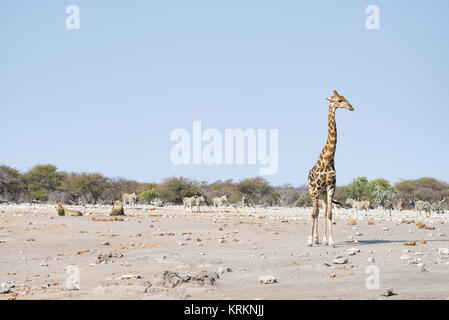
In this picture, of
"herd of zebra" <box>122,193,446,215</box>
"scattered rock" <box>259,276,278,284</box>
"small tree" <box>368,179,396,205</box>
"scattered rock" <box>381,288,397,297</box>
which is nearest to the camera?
"scattered rock" <box>381,288,397,297</box>

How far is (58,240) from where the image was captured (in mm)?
18547

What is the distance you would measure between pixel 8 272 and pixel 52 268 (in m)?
0.98

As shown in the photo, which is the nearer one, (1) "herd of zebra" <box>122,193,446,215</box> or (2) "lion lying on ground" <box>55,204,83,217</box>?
(2) "lion lying on ground" <box>55,204,83,217</box>

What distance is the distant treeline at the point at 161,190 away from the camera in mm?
54312

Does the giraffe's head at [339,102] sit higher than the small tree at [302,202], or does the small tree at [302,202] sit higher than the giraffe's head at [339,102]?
the giraffe's head at [339,102]

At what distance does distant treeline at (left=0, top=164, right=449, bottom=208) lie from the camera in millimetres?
54312

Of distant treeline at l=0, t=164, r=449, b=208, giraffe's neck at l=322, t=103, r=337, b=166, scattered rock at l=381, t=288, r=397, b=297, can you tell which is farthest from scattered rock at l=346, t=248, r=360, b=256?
distant treeline at l=0, t=164, r=449, b=208

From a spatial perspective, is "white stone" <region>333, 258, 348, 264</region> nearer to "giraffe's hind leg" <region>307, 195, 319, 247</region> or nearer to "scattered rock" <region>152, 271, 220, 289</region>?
"scattered rock" <region>152, 271, 220, 289</region>

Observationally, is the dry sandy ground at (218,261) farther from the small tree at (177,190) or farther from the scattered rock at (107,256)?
the small tree at (177,190)

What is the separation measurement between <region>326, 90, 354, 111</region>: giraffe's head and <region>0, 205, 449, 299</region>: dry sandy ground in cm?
375

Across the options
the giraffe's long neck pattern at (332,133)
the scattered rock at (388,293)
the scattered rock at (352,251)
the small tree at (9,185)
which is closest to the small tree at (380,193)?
the giraffe's long neck pattern at (332,133)

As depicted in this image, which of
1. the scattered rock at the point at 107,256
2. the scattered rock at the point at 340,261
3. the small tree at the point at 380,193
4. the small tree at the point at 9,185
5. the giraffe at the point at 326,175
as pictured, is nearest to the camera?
the scattered rock at the point at 340,261

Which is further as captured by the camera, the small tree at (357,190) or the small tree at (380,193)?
the small tree at (357,190)
